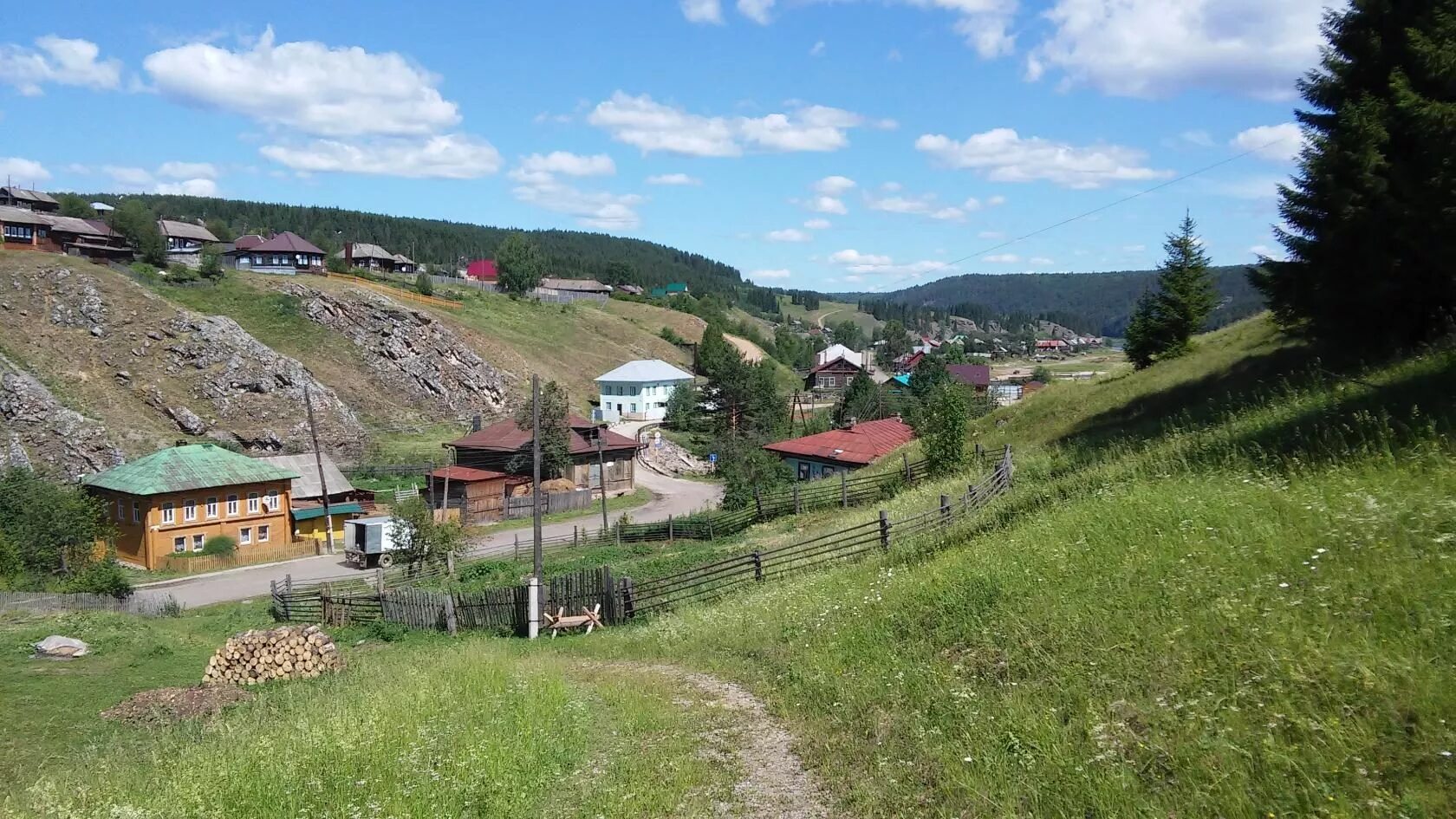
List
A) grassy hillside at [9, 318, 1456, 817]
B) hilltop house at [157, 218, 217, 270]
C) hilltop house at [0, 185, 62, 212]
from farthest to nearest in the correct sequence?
1. hilltop house at [157, 218, 217, 270]
2. hilltop house at [0, 185, 62, 212]
3. grassy hillside at [9, 318, 1456, 817]

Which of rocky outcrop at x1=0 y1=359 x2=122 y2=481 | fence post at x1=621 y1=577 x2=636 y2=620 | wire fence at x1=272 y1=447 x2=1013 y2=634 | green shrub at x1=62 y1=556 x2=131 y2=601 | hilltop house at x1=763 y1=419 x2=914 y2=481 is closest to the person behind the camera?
wire fence at x1=272 y1=447 x2=1013 y2=634

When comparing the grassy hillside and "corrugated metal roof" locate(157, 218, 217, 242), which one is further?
"corrugated metal roof" locate(157, 218, 217, 242)

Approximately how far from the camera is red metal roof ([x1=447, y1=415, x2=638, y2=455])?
55.5 meters

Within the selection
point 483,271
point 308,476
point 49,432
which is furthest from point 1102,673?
point 483,271

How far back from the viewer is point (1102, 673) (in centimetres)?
732

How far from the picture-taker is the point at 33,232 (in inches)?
2945

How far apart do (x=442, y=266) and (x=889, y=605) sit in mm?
183972

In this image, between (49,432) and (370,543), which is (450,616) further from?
(49,432)

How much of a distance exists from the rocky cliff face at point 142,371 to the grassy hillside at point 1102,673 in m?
49.2

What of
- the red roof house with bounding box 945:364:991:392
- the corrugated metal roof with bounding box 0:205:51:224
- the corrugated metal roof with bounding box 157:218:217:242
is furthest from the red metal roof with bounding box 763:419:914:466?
the corrugated metal roof with bounding box 157:218:217:242

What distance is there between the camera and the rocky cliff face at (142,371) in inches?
2121

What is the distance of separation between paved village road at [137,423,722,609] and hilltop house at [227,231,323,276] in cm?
5721

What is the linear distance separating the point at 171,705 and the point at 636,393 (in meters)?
76.4

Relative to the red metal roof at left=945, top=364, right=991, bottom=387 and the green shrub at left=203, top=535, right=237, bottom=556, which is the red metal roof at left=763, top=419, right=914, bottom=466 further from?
the red metal roof at left=945, top=364, right=991, bottom=387
